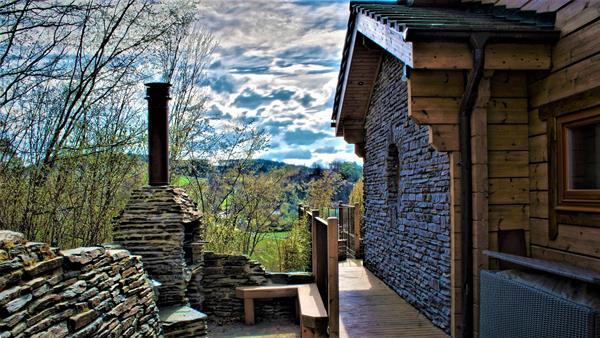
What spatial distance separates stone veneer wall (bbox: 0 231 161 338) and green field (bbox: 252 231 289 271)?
5864 millimetres

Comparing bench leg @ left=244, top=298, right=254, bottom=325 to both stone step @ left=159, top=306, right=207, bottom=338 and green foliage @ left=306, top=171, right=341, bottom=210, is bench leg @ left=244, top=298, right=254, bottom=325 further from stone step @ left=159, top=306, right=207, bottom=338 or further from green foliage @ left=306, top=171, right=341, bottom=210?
green foliage @ left=306, top=171, right=341, bottom=210

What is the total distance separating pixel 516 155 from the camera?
3.70m

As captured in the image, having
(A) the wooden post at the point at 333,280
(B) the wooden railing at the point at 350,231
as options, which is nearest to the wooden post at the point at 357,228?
(B) the wooden railing at the point at 350,231

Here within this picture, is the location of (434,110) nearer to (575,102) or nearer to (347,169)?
(575,102)

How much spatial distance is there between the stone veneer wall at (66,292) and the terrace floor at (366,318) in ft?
7.81

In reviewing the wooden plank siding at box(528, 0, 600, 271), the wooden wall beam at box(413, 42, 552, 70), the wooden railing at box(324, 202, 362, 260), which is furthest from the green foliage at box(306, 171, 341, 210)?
the wooden wall beam at box(413, 42, 552, 70)

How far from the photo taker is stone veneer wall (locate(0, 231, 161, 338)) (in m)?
2.72

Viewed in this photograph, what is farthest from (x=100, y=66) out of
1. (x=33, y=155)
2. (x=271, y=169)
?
(x=271, y=169)

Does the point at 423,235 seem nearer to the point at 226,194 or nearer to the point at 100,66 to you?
the point at 100,66

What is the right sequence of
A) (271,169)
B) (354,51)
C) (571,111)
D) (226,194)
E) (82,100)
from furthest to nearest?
(271,169)
(226,194)
(354,51)
(82,100)
(571,111)

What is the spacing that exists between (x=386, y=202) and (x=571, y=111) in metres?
3.96

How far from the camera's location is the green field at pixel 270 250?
10500 millimetres

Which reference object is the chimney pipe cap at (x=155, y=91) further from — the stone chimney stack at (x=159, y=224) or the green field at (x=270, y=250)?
the green field at (x=270, y=250)

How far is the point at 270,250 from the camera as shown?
435 inches
